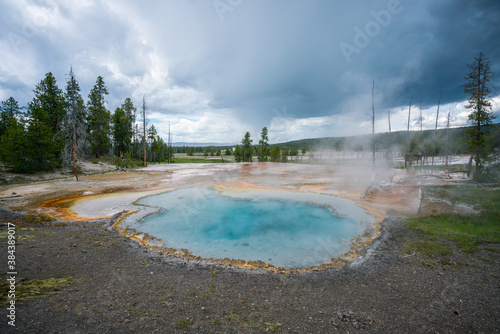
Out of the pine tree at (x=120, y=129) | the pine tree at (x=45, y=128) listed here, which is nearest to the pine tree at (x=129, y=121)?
the pine tree at (x=120, y=129)

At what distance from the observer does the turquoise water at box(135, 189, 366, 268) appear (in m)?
8.55

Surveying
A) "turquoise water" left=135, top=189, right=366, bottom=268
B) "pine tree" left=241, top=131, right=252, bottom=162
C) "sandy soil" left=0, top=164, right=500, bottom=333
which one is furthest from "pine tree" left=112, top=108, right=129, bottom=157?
"sandy soil" left=0, top=164, right=500, bottom=333

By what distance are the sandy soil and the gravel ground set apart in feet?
0.07

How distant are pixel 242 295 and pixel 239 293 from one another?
12cm

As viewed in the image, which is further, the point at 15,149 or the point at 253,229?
the point at 15,149

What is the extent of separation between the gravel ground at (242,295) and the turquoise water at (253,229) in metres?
1.73

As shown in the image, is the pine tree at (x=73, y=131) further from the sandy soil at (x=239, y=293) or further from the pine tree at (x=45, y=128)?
the sandy soil at (x=239, y=293)

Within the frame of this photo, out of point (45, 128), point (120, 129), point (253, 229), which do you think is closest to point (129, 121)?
point (120, 129)

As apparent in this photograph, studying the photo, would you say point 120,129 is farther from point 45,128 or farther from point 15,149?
point 15,149

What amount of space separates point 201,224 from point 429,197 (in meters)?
16.3

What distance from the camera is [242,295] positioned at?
5.03m

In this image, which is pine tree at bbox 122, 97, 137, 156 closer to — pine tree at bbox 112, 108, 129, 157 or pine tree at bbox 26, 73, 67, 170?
pine tree at bbox 112, 108, 129, 157

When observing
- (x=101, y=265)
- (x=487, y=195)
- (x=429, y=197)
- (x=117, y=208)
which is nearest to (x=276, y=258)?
(x=101, y=265)

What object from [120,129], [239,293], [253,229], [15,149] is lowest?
[253,229]
